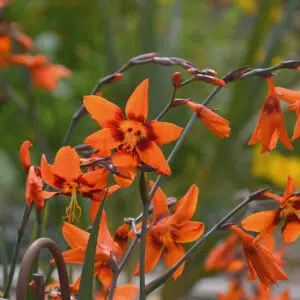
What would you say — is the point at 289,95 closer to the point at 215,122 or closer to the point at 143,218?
the point at 215,122

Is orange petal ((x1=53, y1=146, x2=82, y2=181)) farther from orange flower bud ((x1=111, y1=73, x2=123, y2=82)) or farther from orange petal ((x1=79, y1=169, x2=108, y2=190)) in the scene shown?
orange flower bud ((x1=111, y1=73, x2=123, y2=82))

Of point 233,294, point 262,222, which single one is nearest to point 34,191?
point 262,222

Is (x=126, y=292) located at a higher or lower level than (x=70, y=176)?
lower

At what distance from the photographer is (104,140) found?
80 cm

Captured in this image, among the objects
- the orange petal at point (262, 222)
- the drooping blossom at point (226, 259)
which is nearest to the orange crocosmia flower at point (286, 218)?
the orange petal at point (262, 222)

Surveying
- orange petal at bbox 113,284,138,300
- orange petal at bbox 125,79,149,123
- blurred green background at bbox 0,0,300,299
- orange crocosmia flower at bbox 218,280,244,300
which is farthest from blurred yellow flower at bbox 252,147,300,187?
orange petal at bbox 125,79,149,123

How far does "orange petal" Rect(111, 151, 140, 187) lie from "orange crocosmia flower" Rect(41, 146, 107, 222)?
35 millimetres

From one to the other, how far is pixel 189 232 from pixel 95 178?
13 centimetres

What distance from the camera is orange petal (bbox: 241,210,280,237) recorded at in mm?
824

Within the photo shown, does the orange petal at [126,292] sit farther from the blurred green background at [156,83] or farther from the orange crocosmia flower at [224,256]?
the orange crocosmia flower at [224,256]

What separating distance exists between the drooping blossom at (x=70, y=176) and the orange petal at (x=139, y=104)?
7 cm

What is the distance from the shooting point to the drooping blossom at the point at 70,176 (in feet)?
2.60

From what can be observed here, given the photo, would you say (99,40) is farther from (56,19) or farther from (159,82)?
(159,82)

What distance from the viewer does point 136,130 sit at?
0.81 m
